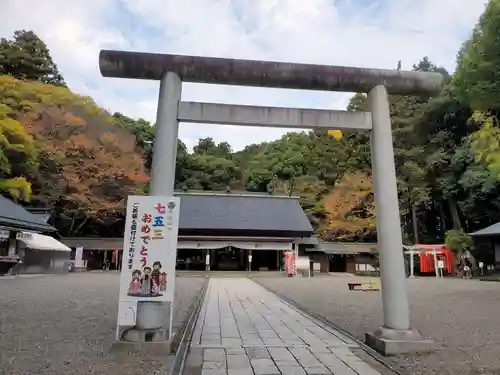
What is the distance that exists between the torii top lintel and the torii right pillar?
301 millimetres

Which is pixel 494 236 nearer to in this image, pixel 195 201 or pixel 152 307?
pixel 195 201

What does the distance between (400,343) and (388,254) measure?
1.07m

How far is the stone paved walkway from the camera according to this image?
4125mm

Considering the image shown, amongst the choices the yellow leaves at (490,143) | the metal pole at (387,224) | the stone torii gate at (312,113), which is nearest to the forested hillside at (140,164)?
the yellow leaves at (490,143)

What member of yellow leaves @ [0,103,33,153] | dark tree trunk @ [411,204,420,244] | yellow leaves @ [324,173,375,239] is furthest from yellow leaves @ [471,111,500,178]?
dark tree trunk @ [411,204,420,244]

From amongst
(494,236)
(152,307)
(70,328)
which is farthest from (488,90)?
(494,236)

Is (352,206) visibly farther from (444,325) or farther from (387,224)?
(387,224)

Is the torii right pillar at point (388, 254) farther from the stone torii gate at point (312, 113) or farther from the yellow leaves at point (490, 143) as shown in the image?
the yellow leaves at point (490, 143)

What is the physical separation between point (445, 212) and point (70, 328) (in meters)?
32.7

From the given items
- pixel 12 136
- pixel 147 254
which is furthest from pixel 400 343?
pixel 12 136

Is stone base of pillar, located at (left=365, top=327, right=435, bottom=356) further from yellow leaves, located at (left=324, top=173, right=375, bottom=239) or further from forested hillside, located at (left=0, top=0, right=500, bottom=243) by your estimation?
yellow leaves, located at (left=324, top=173, right=375, bottom=239)

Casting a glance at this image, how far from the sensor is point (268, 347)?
5.11 metres

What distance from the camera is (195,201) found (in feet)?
101

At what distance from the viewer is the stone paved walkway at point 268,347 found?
4.12 meters
